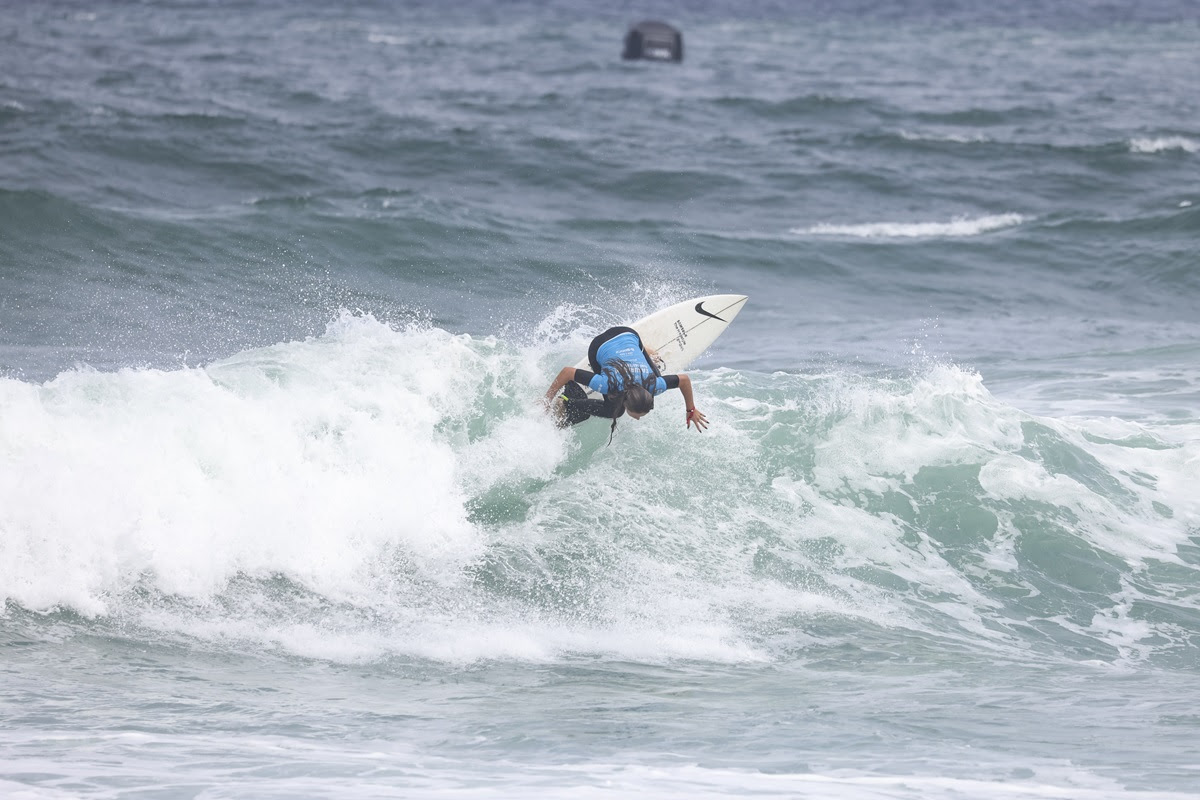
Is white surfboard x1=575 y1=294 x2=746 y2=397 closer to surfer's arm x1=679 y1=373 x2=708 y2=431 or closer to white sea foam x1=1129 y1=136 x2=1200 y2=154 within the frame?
surfer's arm x1=679 y1=373 x2=708 y2=431

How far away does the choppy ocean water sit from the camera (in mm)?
6438

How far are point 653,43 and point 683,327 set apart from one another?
32.0m

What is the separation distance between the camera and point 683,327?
1109 centimetres

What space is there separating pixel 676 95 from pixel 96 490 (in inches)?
1034

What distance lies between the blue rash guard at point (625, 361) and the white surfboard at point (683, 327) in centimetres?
161

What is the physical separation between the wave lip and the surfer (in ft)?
36.5

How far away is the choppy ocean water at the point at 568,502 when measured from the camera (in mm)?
6438

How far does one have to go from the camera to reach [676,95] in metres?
32.7

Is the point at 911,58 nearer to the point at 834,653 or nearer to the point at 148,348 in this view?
the point at 148,348

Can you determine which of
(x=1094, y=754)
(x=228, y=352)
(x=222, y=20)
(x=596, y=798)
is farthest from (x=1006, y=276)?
(x=222, y=20)

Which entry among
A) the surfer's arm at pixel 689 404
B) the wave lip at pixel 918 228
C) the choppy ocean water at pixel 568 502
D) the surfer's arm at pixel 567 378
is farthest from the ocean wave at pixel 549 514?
the wave lip at pixel 918 228

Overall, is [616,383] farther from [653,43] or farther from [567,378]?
[653,43]

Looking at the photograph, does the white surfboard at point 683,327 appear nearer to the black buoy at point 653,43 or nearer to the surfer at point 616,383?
the surfer at point 616,383

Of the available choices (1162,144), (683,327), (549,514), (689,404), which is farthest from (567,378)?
(1162,144)
